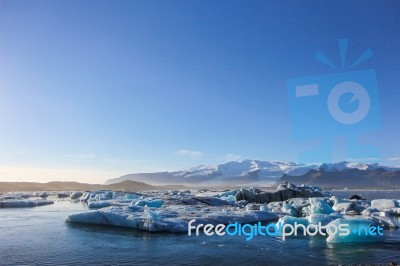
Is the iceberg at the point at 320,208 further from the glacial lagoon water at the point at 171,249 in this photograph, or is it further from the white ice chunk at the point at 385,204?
the white ice chunk at the point at 385,204

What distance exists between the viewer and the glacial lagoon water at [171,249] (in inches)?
439

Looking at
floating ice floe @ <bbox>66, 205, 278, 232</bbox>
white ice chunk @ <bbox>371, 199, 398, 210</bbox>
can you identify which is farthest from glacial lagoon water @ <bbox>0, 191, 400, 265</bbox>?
white ice chunk @ <bbox>371, 199, 398, 210</bbox>

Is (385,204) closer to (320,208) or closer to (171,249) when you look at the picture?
(320,208)

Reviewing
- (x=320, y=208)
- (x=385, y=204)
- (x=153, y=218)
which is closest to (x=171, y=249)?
(x=153, y=218)

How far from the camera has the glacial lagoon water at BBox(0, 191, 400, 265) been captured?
11.2m

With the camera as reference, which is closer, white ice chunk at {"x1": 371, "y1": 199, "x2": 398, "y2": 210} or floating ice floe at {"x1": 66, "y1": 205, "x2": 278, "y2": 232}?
floating ice floe at {"x1": 66, "y1": 205, "x2": 278, "y2": 232}

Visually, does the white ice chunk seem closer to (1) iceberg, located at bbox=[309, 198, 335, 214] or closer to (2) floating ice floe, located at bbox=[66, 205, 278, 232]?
(1) iceberg, located at bbox=[309, 198, 335, 214]

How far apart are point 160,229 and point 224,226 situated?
11.2 ft

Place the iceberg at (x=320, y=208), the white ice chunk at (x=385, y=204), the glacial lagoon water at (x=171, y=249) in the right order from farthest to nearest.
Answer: the white ice chunk at (x=385, y=204), the iceberg at (x=320, y=208), the glacial lagoon water at (x=171, y=249)

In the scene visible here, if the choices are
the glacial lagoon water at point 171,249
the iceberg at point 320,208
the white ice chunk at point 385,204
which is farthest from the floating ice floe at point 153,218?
the white ice chunk at point 385,204

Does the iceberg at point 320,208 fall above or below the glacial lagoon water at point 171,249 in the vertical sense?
above

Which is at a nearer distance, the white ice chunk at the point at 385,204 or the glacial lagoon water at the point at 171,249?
the glacial lagoon water at the point at 171,249

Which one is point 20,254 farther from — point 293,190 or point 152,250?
point 293,190

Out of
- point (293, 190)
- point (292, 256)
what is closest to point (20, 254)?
point (292, 256)
